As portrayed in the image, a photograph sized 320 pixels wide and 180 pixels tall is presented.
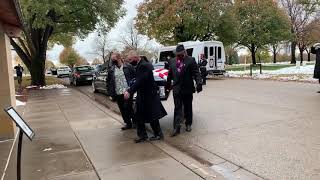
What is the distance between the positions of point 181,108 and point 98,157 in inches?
85.0

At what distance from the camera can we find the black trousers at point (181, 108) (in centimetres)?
832

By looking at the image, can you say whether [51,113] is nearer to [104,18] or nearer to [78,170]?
[78,170]

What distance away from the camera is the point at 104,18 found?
2786 cm

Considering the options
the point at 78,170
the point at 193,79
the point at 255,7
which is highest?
the point at 255,7

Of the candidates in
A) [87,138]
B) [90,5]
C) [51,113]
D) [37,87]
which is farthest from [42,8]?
[87,138]

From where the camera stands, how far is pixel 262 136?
7617 mm

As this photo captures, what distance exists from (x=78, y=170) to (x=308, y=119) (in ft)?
17.4

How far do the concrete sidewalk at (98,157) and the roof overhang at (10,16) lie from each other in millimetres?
2505

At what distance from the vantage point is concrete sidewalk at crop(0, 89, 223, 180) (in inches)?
233

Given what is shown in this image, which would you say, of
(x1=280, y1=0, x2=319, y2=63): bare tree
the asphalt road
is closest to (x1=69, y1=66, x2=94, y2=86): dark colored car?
the asphalt road

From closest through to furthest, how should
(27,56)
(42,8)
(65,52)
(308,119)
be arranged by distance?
(308,119)
(42,8)
(27,56)
(65,52)

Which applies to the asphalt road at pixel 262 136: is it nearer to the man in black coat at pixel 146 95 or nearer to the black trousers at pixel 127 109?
the man in black coat at pixel 146 95

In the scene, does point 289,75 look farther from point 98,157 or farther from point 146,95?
point 98,157

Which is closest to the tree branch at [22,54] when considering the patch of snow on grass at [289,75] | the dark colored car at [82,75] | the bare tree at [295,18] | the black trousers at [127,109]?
the dark colored car at [82,75]
